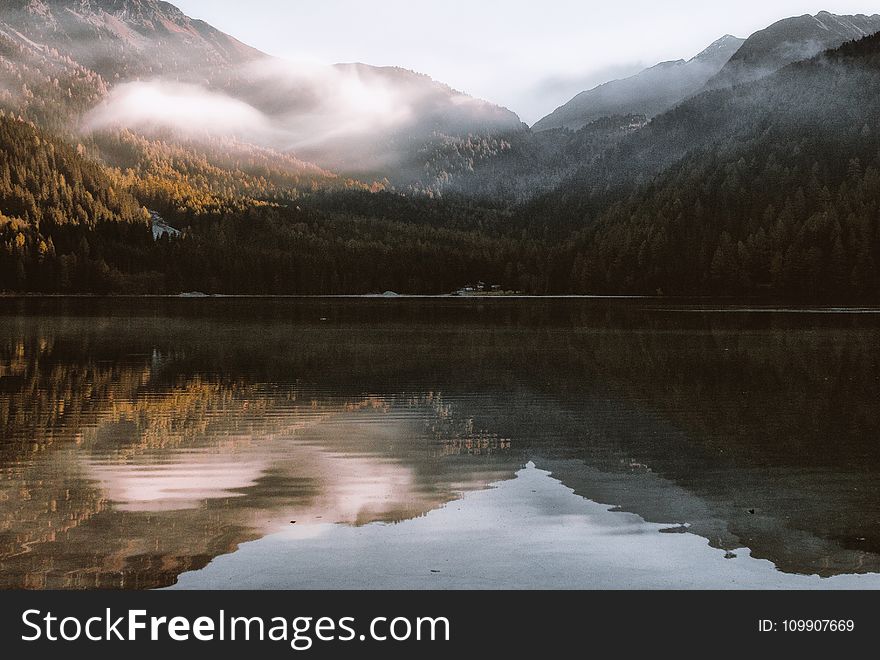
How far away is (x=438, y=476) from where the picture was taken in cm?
1975

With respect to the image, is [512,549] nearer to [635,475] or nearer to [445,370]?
[635,475]

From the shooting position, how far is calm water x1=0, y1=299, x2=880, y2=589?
13094 mm

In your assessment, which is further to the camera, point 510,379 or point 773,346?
point 773,346

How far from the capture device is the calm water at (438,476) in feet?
43.0
